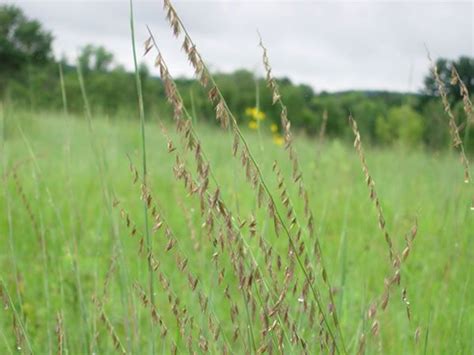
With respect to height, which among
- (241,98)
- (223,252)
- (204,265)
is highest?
(241,98)

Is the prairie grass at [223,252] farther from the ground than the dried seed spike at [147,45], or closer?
closer

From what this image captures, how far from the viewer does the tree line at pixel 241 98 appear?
7.41 feet

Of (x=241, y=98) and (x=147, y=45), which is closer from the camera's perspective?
(x=147, y=45)

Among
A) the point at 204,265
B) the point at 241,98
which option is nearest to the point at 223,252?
the point at 204,265

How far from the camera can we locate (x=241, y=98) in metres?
15.4

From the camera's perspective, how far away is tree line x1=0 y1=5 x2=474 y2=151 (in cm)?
226

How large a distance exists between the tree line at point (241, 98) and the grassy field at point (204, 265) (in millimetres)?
237

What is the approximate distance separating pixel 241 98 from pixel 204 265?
13138mm

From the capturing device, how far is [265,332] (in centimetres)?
92

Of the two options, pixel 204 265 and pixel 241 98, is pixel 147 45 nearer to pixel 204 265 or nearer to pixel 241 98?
pixel 204 265

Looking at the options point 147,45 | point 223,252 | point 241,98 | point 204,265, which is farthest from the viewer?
point 241,98

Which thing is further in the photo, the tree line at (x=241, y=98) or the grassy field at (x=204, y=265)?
the tree line at (x=241, y=98)

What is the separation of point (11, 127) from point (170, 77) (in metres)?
7.03

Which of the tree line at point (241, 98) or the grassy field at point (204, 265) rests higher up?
the tree line at point (241, 98)
